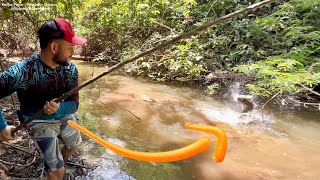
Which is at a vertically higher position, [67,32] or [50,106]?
[67,32]

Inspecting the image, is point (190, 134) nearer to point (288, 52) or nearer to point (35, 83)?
point (35, 83)

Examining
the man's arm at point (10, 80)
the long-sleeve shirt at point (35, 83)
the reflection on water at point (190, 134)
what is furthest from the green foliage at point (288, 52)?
the man's arm at point (10, 80)

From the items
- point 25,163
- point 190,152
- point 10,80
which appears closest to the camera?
point 190,152

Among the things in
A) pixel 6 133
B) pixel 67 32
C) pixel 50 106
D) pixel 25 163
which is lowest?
pixel 25 163

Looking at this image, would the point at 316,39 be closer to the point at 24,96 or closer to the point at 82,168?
the point at 82,168

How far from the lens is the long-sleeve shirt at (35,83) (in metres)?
1.96

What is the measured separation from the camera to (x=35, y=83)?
6.79 feet

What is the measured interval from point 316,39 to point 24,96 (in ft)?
20.8

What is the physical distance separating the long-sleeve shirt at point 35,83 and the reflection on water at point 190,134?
1.26 metres

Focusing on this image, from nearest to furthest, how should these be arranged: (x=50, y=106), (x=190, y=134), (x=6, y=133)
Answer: (x=50, y=106) < (x=6, y=133) < (x=190, y=134)

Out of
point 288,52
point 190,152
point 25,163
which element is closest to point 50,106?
point 190,152

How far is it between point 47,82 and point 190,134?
2932 millimetres

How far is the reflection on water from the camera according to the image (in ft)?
11.6

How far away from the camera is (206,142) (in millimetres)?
1373
